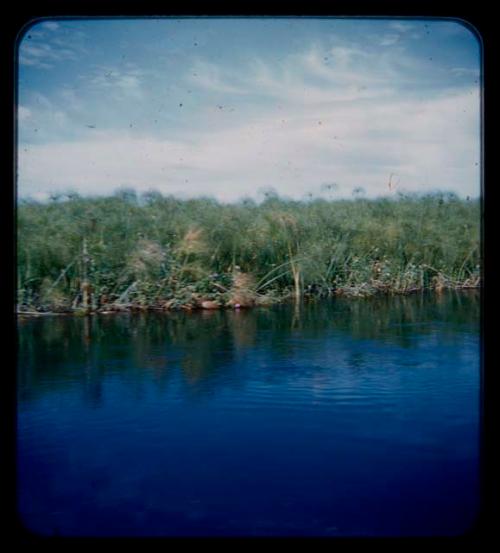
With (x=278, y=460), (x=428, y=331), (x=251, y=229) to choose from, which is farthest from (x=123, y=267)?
(x=278, y=460)

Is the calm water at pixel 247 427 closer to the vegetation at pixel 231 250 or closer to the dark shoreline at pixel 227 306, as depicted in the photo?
the dark shoreline at pixel 227 306

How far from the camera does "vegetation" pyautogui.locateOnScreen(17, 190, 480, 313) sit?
4375 millimetres

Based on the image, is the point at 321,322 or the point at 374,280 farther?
the point at 374,280

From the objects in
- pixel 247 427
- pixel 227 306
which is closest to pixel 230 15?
pixel 247 427

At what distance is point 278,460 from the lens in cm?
232

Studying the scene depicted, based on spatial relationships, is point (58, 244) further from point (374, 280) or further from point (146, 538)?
point (146, 538)

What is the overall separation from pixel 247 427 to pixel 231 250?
249 cm

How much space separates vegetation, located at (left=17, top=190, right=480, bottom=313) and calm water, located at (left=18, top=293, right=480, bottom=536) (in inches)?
11.5

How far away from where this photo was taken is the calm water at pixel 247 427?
197cm

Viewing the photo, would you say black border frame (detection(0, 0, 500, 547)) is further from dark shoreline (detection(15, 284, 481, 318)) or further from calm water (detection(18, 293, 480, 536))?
A: dark shoreline (detection(15, 284, 481, 318))

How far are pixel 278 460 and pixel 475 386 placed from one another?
130cm

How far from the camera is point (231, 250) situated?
16.2 ft

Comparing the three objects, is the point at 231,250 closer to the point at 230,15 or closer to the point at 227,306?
the point at 227,306

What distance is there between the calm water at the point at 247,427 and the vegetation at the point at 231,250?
0.96 ft
